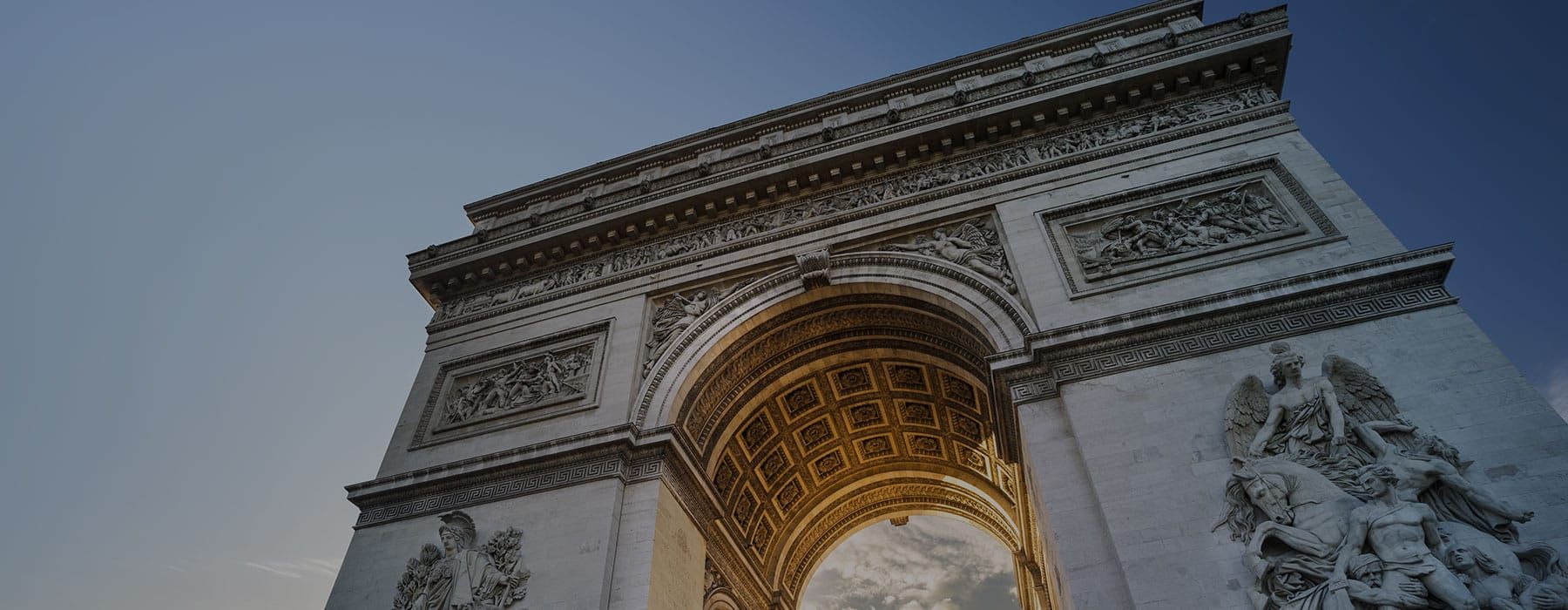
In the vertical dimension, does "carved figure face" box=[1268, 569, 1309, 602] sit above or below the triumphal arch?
below

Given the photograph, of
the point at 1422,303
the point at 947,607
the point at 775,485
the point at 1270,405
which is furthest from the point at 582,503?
the point at 947,607

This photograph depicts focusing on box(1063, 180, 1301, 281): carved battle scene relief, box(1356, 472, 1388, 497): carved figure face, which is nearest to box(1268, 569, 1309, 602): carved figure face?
box(1356, 472, 1388, 497): carved figure face

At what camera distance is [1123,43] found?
1318cm

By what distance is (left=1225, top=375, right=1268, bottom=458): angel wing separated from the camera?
24.5ft

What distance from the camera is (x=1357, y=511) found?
253 inches

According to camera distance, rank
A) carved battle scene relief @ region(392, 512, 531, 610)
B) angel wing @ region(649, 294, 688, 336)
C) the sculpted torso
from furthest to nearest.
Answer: angel wing @ region(649, 294, 688, 336) < carved battle scene relief @ region(392, 512, 531, 610) < the sculpted torso

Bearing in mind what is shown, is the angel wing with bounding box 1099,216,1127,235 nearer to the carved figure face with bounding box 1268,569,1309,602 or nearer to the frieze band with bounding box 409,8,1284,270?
the frieze band with bounding box 409,8,1284,270

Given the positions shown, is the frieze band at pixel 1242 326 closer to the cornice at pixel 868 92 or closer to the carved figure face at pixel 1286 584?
the carved figure face at pixel 1286 584

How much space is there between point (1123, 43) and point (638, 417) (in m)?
9.92

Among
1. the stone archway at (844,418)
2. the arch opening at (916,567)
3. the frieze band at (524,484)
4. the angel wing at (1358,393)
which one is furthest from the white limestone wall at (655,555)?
the arch opening at (916,567)

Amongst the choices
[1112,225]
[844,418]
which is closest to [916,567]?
[844,418]

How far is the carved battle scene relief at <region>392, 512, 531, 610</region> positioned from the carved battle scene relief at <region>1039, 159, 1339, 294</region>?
24.2ft

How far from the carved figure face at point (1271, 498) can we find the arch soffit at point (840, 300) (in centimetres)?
302

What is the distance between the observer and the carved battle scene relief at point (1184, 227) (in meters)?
9.35
